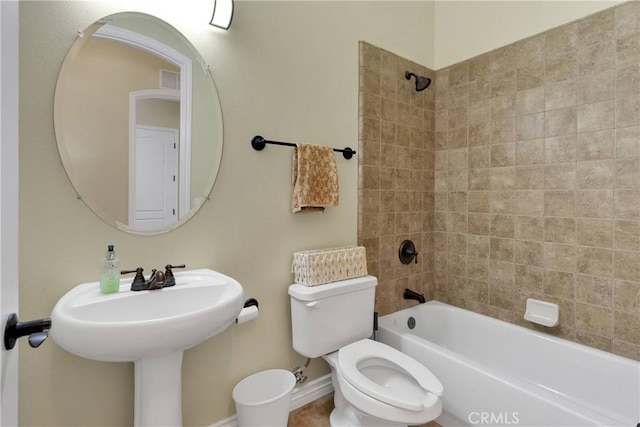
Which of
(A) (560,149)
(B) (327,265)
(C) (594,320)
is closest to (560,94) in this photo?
(A) (560,149)

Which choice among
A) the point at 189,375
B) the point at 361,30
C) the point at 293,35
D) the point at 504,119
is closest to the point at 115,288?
the point at 189,375

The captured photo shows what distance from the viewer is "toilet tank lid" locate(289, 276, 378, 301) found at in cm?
159

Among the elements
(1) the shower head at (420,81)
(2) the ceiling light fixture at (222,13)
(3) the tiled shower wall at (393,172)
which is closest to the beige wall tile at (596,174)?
(3) the tiled shower wall at (393,172)

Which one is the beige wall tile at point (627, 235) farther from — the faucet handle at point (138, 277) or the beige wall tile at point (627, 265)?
the faucet handle at point (138, 277)

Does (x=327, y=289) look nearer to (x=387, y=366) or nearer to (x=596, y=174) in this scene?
(x=387, y=366)

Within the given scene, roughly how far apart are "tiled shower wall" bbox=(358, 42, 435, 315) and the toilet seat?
1.48 ft

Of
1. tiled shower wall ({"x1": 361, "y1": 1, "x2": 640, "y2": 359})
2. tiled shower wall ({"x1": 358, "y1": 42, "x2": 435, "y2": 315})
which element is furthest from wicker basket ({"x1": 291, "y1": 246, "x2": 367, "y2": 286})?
tiled shower wall ({"x1": 361, "y1": 1, "x2": 640, "y2": 359})

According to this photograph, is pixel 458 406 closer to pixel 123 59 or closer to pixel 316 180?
pixel 316 180

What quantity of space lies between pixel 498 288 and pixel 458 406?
2.83 ft

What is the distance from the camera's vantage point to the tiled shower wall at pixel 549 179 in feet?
5.19

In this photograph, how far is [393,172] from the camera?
215 cm

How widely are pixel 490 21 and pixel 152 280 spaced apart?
2.52m

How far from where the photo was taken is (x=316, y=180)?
68.2 inches

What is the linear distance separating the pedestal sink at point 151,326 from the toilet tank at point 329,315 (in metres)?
0.47
